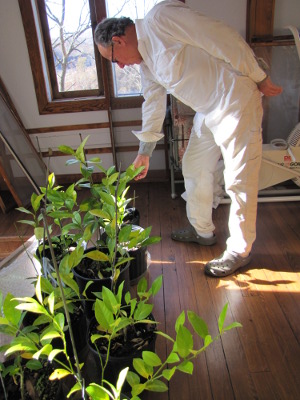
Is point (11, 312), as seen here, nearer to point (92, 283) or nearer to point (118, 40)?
point (92, 283)

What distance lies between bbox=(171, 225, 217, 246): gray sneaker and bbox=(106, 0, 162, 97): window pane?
135cm

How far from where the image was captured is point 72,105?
113 inches

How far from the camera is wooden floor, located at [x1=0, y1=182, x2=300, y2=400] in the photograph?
1.23m

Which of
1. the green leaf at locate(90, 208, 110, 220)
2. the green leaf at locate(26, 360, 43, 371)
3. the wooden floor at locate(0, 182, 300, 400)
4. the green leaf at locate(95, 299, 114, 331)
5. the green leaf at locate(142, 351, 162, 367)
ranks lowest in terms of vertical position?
the wooden floor at locate(0, 182, 300, 400)

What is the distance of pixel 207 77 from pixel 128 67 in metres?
1.52

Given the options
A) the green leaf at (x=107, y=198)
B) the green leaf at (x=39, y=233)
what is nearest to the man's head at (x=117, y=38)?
the green leaf at (x=107, y=198)

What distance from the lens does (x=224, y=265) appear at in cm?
178

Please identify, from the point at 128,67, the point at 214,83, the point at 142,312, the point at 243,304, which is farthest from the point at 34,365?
the point at 128,67

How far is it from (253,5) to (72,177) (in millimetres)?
1999

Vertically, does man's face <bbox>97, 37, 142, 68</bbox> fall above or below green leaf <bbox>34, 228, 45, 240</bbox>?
above

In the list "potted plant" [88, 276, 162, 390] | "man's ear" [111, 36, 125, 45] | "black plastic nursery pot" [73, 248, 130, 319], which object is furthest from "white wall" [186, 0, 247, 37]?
"potted plant" [88, 276, 162, 390]

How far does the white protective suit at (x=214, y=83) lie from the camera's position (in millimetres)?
1400

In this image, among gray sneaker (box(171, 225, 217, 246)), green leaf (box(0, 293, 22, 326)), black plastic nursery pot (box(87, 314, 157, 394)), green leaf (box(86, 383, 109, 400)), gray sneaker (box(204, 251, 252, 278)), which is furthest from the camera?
gray sneaker (box(171, 225, 217, 246))

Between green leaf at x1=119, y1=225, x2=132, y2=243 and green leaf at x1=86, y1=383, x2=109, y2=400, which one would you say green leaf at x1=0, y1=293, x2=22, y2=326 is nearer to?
green leaf at x1=86, y1=383, x2=109, y2=400
